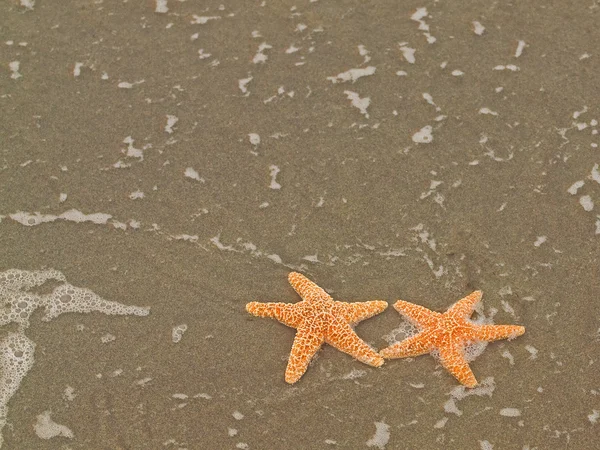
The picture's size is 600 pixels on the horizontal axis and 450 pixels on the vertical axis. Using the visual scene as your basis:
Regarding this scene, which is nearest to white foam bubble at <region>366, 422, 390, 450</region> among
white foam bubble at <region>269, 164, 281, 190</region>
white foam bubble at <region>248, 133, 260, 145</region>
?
white foam bubble at <region>269, 164, 281, 190</region>

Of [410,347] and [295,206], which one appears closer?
[410,347]

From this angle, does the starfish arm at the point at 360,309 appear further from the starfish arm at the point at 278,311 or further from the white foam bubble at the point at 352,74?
the white foam bubble at the point at 352,74

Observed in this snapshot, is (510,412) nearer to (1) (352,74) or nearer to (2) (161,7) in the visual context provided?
(1) (352,74)

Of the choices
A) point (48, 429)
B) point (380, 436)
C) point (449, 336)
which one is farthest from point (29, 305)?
point (449, 336)

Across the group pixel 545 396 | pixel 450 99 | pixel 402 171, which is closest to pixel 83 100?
pixel 402 171

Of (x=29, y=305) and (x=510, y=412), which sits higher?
(x=29, y=305)

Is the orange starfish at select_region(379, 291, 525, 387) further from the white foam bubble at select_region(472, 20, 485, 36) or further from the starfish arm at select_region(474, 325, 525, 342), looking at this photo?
the white foam bubble at select_region(472, 20, 485, 36)
